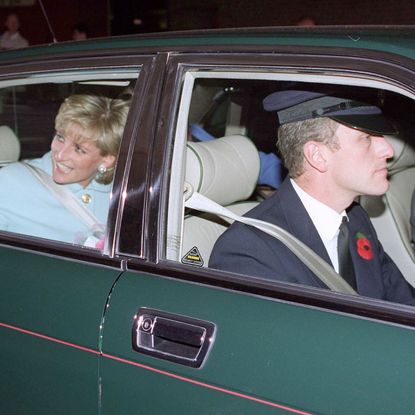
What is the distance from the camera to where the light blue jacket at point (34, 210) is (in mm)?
2680

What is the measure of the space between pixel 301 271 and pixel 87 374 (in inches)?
25.9

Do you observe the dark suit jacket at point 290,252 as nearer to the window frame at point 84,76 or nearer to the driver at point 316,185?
the driver at point 316,185

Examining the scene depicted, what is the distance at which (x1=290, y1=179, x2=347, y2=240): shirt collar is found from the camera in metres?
2.27

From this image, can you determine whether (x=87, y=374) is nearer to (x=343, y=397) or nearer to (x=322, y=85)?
(x=343, y=397)

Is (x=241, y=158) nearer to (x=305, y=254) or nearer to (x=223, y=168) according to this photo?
(x=223, y=168)

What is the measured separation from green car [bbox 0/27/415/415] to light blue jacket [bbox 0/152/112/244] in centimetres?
34

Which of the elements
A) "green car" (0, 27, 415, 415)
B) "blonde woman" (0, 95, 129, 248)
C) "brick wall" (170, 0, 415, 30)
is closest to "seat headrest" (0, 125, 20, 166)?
"blonde woman" (0, 95, 129, 248)

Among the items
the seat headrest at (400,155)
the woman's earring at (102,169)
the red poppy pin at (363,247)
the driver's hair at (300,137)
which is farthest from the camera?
the seat headrest at (400,155)

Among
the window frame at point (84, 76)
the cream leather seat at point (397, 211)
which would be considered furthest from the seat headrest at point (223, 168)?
the cream leather seat at point (397, 211)

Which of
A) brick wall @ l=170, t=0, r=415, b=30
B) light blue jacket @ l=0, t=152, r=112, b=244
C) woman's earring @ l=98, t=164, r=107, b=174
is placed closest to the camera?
light blue jacket @ l=0, t=152, r=112, b=244

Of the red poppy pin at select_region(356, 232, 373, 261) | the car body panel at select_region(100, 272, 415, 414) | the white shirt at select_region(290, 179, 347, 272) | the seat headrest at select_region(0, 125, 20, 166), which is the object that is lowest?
the car body panel at select_region(100, 272, 415, 414)

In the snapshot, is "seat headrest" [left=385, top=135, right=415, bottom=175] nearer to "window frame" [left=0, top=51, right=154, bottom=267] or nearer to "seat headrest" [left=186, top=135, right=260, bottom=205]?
"seat headrest" [left=186, top=135, right=260, bottom=205]

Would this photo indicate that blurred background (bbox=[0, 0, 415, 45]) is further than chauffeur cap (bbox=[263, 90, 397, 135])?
Yes

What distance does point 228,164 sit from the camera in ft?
8.74
